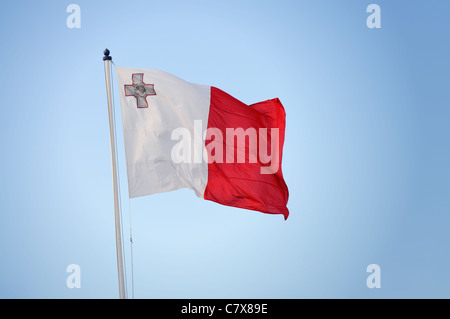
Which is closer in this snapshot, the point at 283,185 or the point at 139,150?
the point at 139,150

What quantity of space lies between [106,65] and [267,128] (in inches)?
284

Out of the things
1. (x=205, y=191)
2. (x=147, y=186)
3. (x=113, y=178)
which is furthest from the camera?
(x=205, y=191)

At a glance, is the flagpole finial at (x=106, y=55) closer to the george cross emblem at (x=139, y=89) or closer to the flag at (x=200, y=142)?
the flag at (x=200, y=142)

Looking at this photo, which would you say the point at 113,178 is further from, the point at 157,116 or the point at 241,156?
the point at 241,156

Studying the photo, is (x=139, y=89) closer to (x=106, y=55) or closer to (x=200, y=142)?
(x=106, y=55)

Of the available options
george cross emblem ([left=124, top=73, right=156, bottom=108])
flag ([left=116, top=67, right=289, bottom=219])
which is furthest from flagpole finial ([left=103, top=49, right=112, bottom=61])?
george cross emblem ([left=124, top=73, right=156, bottom=108])

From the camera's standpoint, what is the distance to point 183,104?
2088cm

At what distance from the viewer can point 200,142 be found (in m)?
21.2

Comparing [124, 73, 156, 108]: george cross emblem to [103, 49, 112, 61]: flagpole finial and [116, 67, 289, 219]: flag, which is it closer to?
[116, 67, 289, 219]: flag

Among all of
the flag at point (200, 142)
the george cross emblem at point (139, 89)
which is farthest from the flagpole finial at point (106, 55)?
the george cross emblem at point (139, 89)

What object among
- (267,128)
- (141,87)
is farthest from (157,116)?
(267,128)

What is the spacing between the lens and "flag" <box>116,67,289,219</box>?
771 inches

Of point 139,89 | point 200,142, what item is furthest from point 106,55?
point 200,142

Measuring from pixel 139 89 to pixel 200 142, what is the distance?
2.95 meters
